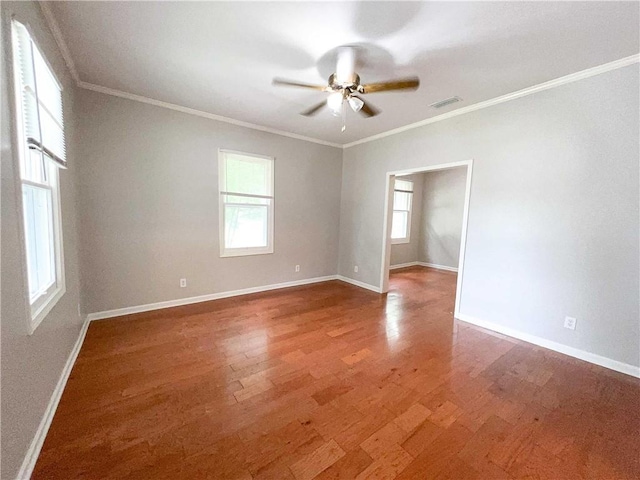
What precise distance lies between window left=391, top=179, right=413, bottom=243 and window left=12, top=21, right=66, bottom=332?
236 inches

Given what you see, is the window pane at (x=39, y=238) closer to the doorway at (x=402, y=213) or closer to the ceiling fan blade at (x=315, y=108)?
the ceiling fan blade at (x=315, y=108)

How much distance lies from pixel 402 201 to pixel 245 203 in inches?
167

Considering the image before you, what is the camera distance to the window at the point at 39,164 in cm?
145

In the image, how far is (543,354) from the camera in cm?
257

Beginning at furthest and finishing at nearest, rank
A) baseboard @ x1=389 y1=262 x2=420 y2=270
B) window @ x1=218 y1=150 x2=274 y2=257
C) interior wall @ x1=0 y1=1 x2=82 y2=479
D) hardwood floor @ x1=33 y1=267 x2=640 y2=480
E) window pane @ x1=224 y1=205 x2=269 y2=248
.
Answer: baseboard @ x1=389 y1=262 x2=420 y2=270 → window pane @ x1=224 y1=205 x2=269 y2=248 → window @ x1=218 y1=150 x2=274 y2=257 → hardwood floor @ x1=33 y1=267 x2=640 y2=480 → interior wall @ x1=0 y1=1 x2=82 y2=479

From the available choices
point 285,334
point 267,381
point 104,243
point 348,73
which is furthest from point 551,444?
point 104,243

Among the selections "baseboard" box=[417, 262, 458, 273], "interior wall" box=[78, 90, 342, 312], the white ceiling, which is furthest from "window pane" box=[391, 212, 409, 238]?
the white ceiling

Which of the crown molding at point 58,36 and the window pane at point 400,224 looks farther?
the window pane at point 400,224

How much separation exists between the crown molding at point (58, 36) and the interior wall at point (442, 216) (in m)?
6.73

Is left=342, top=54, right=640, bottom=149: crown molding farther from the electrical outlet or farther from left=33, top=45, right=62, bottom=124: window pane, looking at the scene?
left=33, top=45, right=62, bottom=124: window pane

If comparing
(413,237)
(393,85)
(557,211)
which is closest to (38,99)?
(393,85)

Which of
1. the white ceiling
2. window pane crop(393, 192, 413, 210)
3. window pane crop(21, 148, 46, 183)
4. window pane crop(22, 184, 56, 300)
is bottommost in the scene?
window pane crop(22, 184, 56, 300)

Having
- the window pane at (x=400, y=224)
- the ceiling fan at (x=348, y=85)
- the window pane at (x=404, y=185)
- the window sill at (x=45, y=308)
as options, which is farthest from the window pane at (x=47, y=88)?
the window pane at (x=400, y=224)

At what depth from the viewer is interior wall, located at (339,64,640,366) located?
2.23 m
